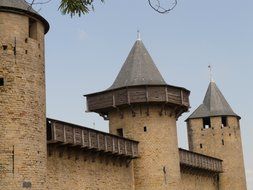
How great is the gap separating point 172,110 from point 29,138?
30.4 ft

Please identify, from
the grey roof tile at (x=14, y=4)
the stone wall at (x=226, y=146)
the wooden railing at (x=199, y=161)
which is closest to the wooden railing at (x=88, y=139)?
the grey roof tile at (x=14, y=4)

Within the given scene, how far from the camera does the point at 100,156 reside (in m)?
19.2

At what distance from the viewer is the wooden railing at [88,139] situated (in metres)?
16.4

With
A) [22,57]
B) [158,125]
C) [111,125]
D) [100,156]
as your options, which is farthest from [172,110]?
[22,57]

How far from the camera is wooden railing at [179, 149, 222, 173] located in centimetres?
2478

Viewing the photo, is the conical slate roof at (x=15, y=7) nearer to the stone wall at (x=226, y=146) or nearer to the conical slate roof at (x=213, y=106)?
the conical slate roof at (x=213, y=106)

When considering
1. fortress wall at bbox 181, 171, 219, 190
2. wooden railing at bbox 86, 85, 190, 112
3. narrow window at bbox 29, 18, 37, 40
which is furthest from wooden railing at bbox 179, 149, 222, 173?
narrow window at bbox 29, 18, 37, 40

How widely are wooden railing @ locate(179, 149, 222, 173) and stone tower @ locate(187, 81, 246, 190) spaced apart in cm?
81

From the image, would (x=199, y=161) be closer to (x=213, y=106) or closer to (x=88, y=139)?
(x=213, y=106)

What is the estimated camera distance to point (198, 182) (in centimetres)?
2700

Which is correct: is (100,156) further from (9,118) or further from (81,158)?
(9,118)

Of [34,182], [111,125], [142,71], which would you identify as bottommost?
[34,182]

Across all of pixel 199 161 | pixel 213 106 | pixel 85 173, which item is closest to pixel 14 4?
pixel 85 173

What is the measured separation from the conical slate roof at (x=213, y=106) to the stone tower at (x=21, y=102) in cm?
1753
